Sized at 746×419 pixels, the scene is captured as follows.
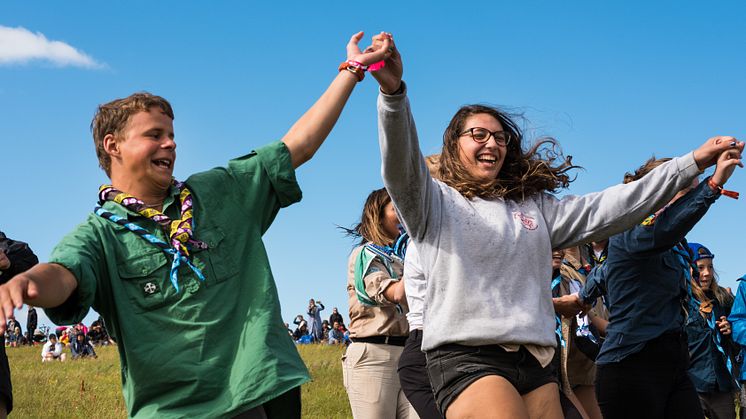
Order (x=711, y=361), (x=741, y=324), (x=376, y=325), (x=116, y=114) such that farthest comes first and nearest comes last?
(x=711, y=361) → (x=741, y=324) → (x=376, y=325) → (x=116, y=114)

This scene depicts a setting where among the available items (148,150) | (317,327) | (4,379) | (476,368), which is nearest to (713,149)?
(476,368)

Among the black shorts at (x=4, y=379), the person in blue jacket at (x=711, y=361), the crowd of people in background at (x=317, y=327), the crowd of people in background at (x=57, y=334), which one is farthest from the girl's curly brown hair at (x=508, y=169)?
the crowd of people in background at (x=317, y=327)

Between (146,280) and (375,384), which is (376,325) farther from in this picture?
(146,280)

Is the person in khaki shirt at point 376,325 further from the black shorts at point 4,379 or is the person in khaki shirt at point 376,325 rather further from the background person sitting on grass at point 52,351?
the background person sitting on grass at point 52,351

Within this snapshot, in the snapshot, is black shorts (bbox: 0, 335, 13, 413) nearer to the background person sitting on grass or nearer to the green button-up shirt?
the green button-up shirt

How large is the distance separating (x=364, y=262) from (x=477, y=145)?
2.78 metres

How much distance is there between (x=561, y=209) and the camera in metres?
4.48

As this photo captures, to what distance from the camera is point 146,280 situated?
3818 millimetres

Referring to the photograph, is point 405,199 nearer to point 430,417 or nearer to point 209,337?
point 209,337

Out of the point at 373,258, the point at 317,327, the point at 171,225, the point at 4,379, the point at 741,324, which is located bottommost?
the point at 317,327

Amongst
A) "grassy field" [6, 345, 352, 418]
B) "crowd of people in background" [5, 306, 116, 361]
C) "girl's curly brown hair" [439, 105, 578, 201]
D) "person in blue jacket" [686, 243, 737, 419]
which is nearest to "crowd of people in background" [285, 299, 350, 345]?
"crowd of people in background" [5, 306, 116, 361]

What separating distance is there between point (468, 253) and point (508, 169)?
2.46 feet

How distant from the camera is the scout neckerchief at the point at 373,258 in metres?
7.00

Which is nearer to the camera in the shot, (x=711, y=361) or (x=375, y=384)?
(x=375, y=384)
